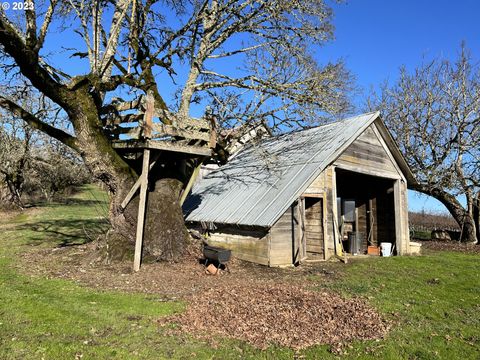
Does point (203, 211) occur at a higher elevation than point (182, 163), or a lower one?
lower

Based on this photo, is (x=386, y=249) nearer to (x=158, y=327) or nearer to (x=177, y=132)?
(x=177, y=132)

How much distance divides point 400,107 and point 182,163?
17542mm

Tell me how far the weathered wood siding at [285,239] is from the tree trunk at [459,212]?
1326cm

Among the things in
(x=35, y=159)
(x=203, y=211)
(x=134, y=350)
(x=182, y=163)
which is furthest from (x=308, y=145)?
(x=35, y=159)

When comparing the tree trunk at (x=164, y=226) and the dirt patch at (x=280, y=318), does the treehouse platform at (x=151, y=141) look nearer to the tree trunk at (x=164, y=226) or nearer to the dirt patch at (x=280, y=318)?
the tree trunk at (x=164, y=226)

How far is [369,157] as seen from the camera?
635 inches

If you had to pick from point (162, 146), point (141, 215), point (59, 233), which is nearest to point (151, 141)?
point (162, 146)

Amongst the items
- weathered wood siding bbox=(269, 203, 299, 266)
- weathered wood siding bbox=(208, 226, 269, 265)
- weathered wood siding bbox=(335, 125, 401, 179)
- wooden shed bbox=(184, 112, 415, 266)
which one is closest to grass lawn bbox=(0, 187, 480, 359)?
weathered wood siding bbox=(269, 203, 299, 266)

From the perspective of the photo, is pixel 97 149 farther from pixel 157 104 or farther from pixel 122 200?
pixel 157 104

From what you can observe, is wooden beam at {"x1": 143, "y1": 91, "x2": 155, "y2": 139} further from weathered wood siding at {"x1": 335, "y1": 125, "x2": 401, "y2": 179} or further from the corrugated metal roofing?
weathered wood siding at {"x1": 335, "y1": 125, "x2": 401, "y2": 179}

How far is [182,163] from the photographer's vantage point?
12.1m

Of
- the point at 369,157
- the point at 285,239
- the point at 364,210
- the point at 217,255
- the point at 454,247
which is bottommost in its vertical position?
the point at 217,255

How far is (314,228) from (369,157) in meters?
4.14

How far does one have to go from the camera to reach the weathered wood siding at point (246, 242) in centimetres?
1234
